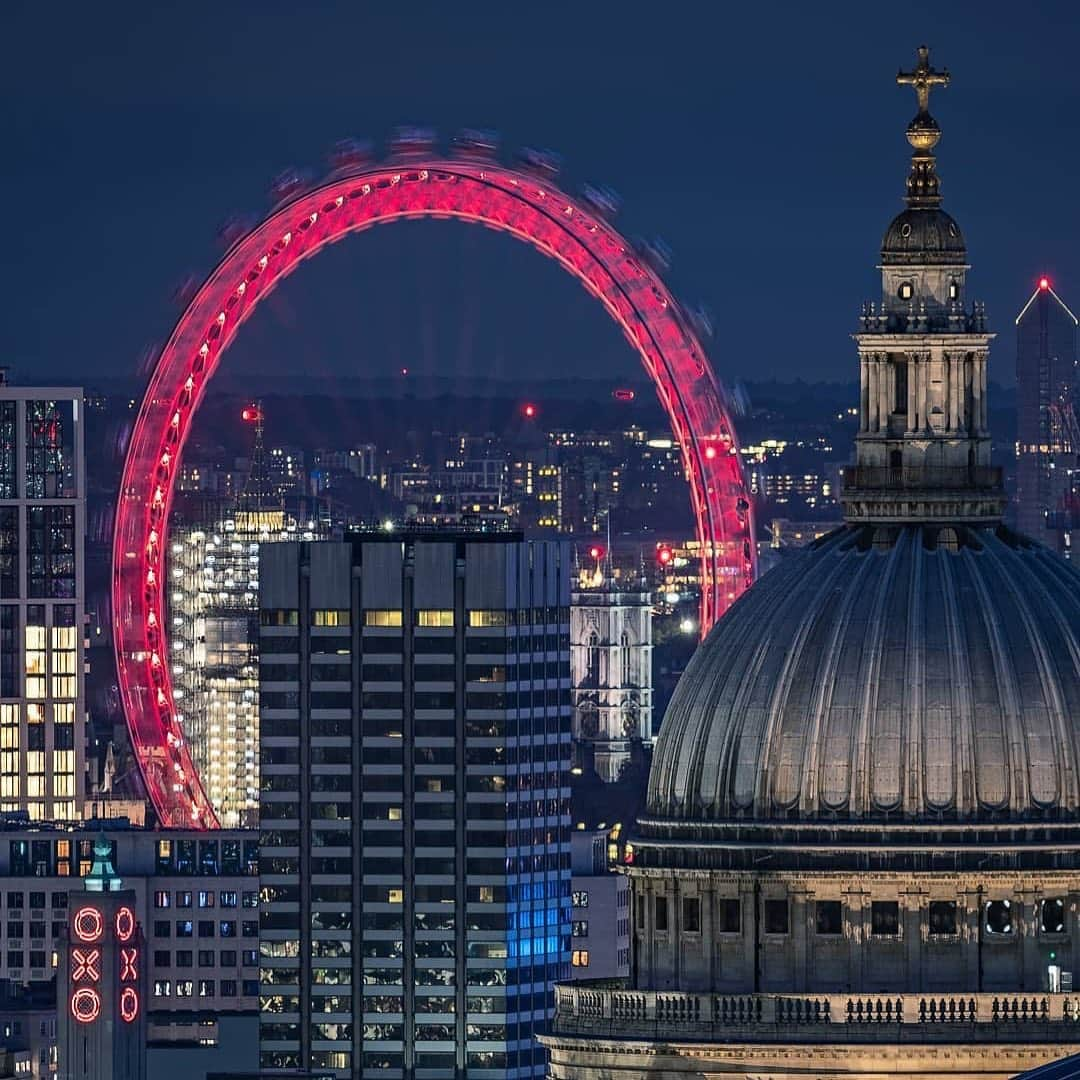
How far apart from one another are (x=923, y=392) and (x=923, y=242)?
2439 millimetres

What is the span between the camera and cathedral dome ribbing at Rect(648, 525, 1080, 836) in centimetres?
11656

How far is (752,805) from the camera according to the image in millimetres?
117062

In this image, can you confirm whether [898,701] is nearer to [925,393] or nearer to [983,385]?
[925,393]

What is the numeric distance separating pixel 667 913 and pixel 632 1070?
2386 millimetres

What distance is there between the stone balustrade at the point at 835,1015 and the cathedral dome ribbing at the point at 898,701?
2.83 meters

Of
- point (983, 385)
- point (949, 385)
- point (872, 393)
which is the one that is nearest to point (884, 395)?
point (872, 393)

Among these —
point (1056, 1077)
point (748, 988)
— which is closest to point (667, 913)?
point (748, 988)

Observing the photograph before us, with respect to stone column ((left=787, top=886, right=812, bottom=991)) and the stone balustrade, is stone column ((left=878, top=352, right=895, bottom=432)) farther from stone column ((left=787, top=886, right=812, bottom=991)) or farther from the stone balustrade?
the stone balustrade

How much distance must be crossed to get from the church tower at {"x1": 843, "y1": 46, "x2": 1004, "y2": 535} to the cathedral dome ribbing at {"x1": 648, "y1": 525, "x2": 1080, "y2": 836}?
69 cm

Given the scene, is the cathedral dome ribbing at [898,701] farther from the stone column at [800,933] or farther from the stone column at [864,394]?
the stone column at [864,394]

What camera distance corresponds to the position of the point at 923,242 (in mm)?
118812

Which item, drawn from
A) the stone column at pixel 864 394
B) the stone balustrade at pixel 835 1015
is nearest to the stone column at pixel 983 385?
the stone column at pixel 864 394

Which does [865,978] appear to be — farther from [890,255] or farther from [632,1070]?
[890,255]

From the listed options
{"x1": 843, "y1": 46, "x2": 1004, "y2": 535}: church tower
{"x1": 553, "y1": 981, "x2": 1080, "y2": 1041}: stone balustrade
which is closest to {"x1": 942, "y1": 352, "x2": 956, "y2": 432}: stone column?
{"x1": 843, "y1": 46, "x2": 1004, "y2": 535}: church tower
